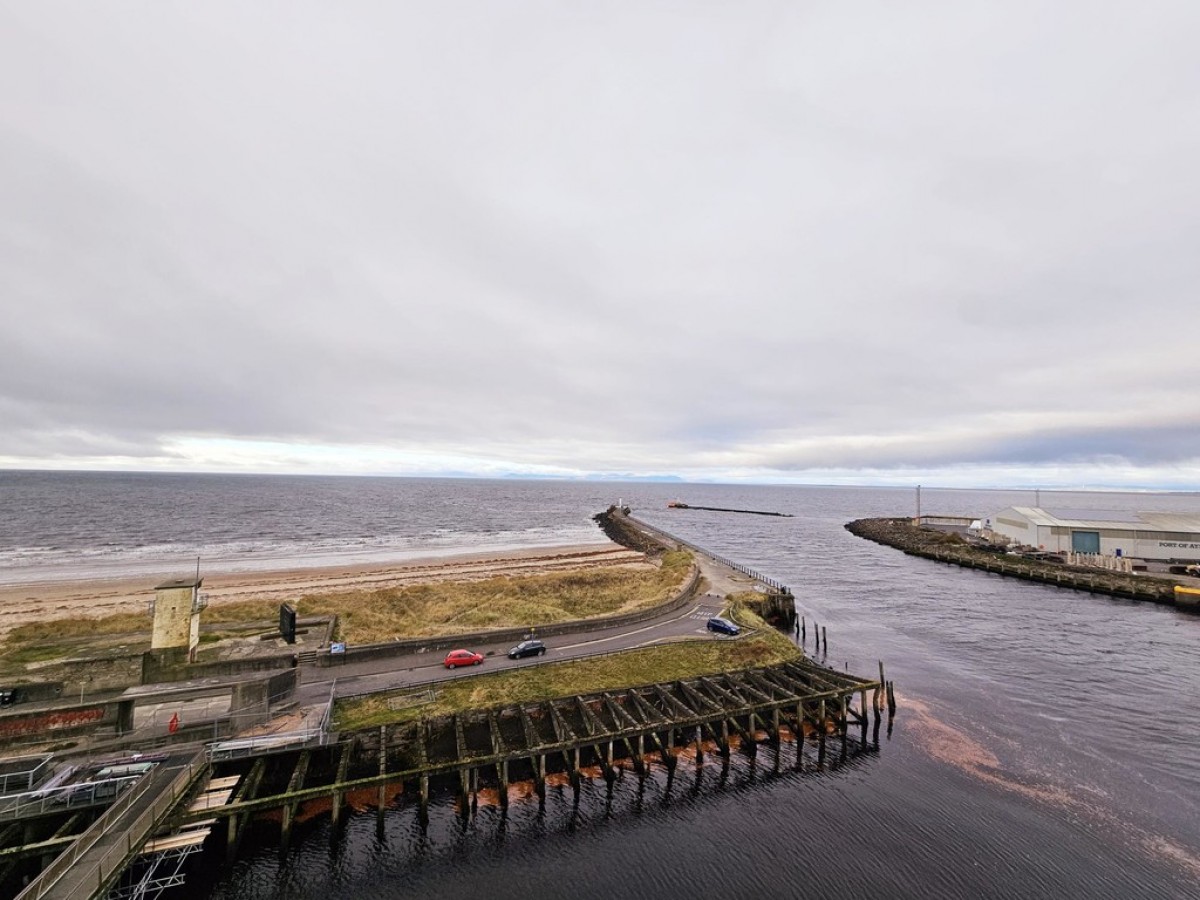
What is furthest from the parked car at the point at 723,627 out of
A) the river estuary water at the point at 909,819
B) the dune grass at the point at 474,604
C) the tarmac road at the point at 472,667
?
the river estuary water at the point at 909,819

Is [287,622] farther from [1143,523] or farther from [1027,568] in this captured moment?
[1143,523]

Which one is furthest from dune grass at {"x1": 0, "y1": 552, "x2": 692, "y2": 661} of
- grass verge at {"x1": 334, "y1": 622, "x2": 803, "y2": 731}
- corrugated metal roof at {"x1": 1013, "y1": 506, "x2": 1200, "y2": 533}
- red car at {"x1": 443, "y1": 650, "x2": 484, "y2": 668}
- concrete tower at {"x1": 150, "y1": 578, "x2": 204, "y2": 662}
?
corrugated metal roof at {"x1": 1013, "y1": 506, "x2": 1200, "y2": 533}

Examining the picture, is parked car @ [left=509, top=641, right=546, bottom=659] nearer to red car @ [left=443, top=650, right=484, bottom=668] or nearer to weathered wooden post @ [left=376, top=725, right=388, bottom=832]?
red car @ [left=443, top=650, right=484, bottom=668]

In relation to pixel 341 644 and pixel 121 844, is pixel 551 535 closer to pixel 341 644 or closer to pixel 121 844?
pixel 341 644

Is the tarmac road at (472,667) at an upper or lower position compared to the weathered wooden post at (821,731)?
upper

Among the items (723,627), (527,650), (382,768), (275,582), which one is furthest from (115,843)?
(275,582)

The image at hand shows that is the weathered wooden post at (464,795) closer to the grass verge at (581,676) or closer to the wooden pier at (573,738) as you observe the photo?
A: the wooden pier at (573,738)

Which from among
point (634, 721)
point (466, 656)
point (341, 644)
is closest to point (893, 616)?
point (634, 721)

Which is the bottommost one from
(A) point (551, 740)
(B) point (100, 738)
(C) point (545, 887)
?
(C) point (545, 887)
